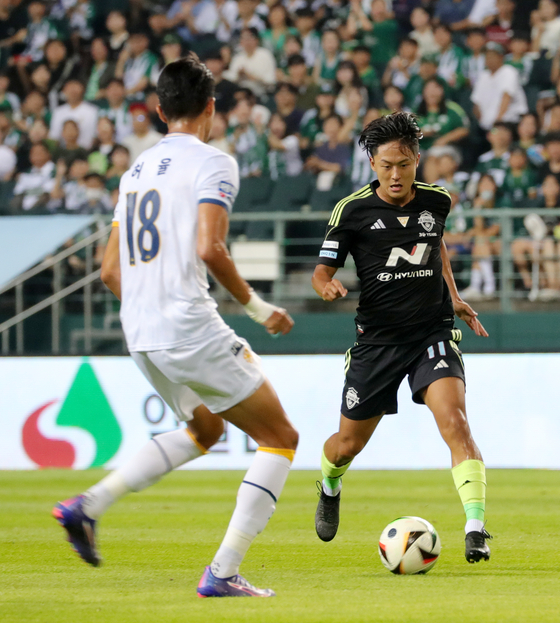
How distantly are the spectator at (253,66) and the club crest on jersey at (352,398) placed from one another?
10.1 m

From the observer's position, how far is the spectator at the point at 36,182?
46.0 ft

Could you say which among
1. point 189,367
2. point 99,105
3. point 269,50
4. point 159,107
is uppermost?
point 269,50

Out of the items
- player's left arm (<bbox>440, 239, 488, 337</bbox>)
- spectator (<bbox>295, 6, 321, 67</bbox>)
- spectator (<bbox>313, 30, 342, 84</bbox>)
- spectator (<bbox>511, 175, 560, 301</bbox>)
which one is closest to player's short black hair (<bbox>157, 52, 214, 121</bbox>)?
player's left arm (<bbox>440, 239, 488, 337</bbox>)

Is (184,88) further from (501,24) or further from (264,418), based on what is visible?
(501,24)

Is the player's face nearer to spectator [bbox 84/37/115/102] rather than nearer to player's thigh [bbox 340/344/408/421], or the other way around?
player's thigh [bbox 340/344/408/421]

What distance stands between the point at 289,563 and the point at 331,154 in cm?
899

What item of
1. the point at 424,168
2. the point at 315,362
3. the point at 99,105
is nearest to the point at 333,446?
the point at 315,362

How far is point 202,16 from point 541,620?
1418 centimetres

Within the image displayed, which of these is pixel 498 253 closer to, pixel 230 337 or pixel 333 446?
pixel 333 446

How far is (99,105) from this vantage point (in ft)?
49.8

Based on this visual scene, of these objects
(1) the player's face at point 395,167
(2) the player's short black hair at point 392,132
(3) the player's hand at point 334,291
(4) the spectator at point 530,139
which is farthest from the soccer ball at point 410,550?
(4) the spectator at point 530,139

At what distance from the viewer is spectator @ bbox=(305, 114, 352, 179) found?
13492mm

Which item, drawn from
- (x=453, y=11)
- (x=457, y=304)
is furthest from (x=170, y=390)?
(x=453, y=11)

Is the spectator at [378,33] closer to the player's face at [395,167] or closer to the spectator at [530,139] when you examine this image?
the spectator at [530,139]
